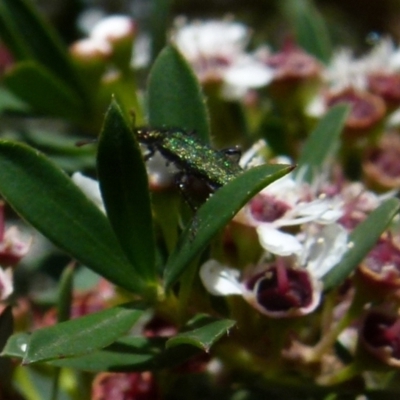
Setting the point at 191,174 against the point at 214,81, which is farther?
the point at 214,81

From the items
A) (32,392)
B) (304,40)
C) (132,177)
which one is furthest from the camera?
(304,40)

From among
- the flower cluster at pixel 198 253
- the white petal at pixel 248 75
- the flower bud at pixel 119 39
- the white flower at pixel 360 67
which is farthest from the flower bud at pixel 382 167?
the flower bud at pixel 119 39

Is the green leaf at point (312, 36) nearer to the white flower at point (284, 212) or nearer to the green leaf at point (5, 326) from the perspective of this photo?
the white flower at point (284, 212)

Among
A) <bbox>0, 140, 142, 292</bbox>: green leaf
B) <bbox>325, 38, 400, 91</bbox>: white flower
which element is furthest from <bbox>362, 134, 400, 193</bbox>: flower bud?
<bbox>0, 140, 142, 292</bbox>: green leaf

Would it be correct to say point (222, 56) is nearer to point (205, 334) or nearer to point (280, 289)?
point (280, 289)

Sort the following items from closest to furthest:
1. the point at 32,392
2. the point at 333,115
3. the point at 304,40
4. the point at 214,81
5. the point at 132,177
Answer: the point at 132,177 < the point at 32,392 < the point at 333,115 < the point at 214,81 < the point at 304,40

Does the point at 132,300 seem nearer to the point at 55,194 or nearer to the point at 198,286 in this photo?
the point at 198,286

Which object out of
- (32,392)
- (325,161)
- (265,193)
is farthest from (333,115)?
(32,392)
